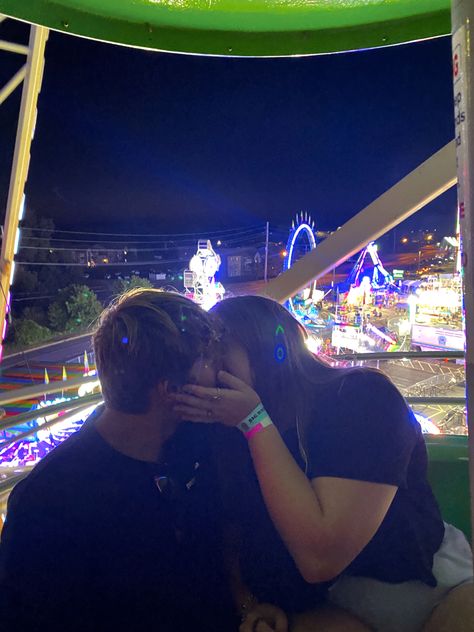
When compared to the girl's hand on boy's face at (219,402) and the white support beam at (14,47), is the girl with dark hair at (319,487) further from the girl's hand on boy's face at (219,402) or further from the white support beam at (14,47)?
the white support beam at (14,47)

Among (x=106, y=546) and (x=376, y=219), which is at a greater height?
(x=376, y=219)

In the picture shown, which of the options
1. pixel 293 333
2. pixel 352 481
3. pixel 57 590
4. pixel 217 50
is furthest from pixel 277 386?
pixel 217 50

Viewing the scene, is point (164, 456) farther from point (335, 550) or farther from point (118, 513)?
point (335, 550)

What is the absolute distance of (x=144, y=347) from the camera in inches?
30.4

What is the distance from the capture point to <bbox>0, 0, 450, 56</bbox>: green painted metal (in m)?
1.28

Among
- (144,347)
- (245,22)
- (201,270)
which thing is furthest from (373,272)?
(144,347)

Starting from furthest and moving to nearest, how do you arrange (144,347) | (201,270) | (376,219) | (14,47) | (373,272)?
1. (373,272)
2. (201,270)
3. (14,47)
4. (376,219)
5. (144,347)

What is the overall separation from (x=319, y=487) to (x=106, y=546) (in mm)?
374

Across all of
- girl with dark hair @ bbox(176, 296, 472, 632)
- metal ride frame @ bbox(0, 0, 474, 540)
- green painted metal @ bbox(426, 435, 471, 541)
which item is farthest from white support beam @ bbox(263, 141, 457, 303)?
girl with dark hair @ bbox(176, 296, 472, 632)

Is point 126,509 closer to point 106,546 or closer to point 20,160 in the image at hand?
point 106,546

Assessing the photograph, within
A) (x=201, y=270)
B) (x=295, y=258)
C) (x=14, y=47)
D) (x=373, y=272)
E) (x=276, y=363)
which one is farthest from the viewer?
(x=373, y=272)

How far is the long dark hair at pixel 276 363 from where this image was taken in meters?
0.96

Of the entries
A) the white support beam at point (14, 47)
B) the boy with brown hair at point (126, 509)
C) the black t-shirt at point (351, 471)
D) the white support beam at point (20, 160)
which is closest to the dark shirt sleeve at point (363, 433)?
the black t-shirt at point (351, 471)

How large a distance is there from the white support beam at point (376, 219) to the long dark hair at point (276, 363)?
929 mm
